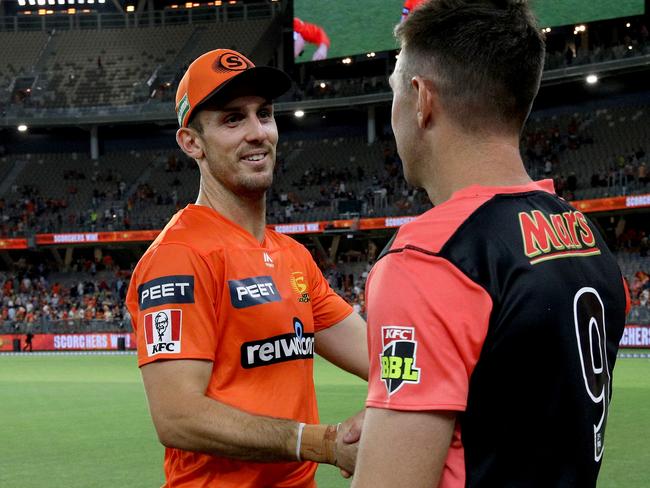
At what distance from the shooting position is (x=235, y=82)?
337 cm

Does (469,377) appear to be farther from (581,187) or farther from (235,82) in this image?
(581,187)

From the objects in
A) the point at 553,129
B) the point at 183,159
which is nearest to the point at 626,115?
the point at 553,129

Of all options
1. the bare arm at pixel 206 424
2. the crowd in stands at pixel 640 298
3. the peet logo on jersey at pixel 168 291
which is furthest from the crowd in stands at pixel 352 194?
the bare arm at pixel 206 424

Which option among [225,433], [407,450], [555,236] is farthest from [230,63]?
[407,450]

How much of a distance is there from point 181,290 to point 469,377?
57.7 inches

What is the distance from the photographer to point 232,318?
316cm

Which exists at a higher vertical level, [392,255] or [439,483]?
[392,255]

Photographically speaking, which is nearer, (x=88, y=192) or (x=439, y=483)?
(x=439, y=483)

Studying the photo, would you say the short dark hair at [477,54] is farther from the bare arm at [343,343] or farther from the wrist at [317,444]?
the bare arm at [343,343]

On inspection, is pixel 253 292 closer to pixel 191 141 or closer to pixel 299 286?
pixel 299 286

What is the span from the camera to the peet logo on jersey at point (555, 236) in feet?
6.13

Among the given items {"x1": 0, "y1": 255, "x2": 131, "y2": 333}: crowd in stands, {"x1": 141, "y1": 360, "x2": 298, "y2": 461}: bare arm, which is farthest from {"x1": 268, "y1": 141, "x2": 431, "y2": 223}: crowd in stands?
{"x1": 141, "y1": 360, "x2": 298, "y2": 461}: bare arm

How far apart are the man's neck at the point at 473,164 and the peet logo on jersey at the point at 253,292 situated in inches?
50.4

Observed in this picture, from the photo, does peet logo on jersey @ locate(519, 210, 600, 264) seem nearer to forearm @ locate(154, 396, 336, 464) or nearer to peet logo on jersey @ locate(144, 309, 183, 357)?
forearm @ locate(154, 396, 336, 464)
